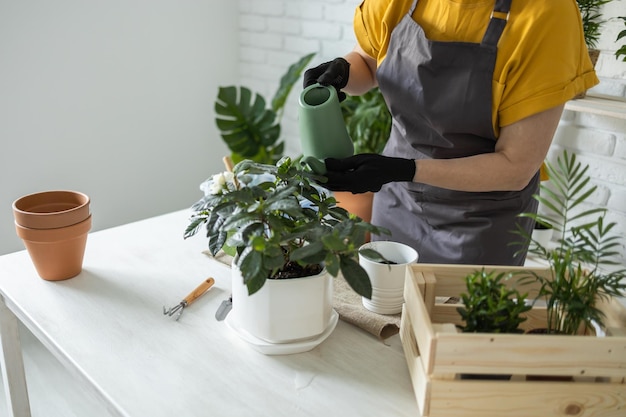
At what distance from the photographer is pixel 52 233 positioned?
50.5 inches

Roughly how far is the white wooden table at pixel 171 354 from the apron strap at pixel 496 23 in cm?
72

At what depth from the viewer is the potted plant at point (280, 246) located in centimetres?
96

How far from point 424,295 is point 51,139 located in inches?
90.5

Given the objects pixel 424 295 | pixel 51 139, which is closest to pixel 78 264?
pixel 424 295

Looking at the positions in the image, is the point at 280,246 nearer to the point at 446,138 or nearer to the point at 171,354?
the point at 171,354

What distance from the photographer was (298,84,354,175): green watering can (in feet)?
4.35

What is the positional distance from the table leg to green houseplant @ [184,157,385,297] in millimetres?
565

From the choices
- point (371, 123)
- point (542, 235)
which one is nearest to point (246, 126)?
point (371, 123)

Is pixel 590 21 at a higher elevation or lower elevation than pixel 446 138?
higher

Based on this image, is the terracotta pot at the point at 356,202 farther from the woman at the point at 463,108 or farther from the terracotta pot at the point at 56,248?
the terracotta pot at the point at 56,248

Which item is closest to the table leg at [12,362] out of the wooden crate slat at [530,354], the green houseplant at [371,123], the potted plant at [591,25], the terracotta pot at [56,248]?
the terracotta pot at [56,248]

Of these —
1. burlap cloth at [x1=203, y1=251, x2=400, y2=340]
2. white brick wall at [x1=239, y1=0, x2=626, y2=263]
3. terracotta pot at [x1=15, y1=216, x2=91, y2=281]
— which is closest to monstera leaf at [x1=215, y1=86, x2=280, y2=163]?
white brick wall at [x1=239, y1=0, x2=626, y2=263]

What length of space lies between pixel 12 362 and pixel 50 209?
0.38 m

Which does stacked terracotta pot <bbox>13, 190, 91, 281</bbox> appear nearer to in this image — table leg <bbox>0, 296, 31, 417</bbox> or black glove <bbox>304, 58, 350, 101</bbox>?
table leg <bbox>0, 296, 31, 417</bbox>
